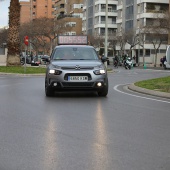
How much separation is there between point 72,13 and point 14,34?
95.8 m

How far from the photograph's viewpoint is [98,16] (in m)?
111

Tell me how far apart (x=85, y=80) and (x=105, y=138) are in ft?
22.2

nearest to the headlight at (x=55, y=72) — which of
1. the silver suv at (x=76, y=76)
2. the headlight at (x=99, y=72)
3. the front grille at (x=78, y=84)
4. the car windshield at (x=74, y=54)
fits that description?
the silver suv at (x=76, y=76)

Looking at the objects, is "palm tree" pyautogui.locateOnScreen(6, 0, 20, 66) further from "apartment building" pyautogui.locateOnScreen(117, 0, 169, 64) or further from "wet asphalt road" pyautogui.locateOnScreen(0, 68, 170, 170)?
"apartment building" pyautogui.locateOnScreen(117, 0, 169, 64)

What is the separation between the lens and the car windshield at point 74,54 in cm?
1561

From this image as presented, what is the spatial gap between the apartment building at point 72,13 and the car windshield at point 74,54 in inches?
4044

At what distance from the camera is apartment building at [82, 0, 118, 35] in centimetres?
10812

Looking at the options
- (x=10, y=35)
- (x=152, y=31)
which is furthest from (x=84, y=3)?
(x=10, y=35)

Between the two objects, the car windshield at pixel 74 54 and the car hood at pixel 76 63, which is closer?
the car hood at pixel 76 63

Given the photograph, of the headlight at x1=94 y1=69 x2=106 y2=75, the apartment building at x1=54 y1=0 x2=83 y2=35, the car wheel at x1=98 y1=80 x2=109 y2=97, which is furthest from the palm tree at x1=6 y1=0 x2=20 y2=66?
the apartment building at x1=54 y1=0 x2=83 y2=35

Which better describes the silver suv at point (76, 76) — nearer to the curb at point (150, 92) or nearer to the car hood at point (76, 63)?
the car hood at point (76, 63)

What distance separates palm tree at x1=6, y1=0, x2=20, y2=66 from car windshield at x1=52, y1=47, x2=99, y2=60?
21191mm

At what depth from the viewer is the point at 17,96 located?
15.0 metres

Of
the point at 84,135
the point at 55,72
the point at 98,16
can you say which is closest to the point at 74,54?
the point at 55,72
